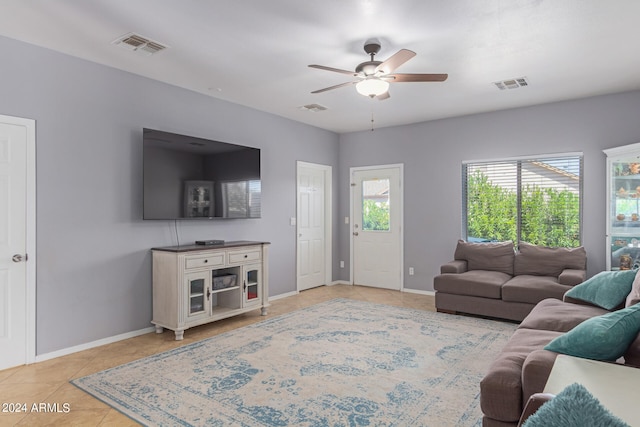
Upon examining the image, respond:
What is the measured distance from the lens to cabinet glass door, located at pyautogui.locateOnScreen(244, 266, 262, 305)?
4.60 meters

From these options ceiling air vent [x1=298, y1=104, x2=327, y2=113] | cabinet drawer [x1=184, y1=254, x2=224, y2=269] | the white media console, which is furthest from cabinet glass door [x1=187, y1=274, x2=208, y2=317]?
ceiling air vent [x1=298, y1=104, x2=327, y2=113]

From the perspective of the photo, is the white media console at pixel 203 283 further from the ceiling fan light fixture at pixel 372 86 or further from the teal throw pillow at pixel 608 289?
the teal throw pillow at pixel 608 289

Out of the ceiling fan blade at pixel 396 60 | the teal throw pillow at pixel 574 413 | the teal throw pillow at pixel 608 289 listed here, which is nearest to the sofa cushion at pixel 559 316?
the teal throw pillow at pixel 608 289

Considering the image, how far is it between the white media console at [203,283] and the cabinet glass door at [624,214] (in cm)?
414

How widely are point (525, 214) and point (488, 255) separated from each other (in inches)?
31.5

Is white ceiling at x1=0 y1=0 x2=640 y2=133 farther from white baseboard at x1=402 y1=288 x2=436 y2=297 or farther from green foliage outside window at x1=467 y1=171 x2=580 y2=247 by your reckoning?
white baseboard at x1=402 y1=288 x2=436 y2=297

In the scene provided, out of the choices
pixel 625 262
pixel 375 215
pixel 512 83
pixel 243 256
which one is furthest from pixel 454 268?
pixel 243 256

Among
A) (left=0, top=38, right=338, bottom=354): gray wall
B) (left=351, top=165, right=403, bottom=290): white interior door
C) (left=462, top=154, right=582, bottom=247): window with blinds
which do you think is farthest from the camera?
(left=351, top=165, right=403, bottom=290): white interior door

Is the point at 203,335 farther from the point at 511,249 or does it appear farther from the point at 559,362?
the point at 511,249

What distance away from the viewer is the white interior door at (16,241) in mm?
3203

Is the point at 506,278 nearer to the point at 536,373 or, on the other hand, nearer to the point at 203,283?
the point at 536,373

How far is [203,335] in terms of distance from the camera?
4.05m

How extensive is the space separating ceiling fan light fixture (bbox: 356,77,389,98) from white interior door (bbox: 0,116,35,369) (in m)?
2.86

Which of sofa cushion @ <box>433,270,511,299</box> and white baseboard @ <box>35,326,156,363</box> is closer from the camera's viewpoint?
white baseboard @ <box>35,326,156,363</box>
